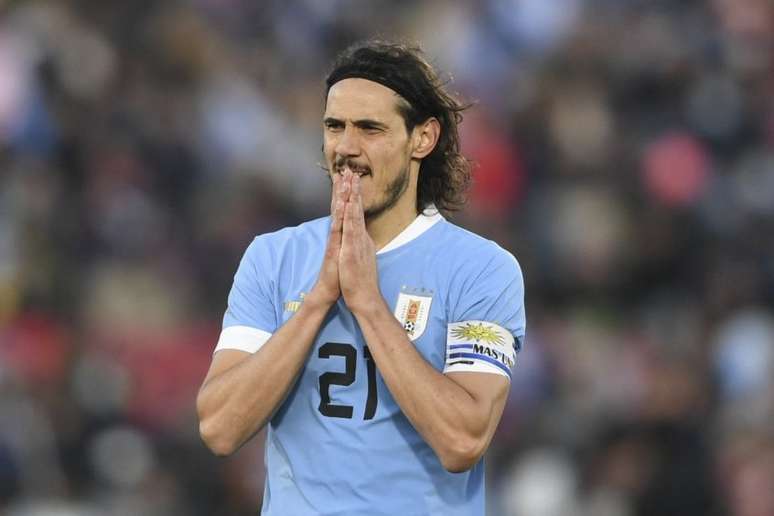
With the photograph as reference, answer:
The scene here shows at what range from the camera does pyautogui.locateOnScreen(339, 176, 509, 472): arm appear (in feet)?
13.1

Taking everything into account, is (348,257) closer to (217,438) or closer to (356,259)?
(356,259)

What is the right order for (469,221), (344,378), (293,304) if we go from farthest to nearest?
(469,221) < (293,304) < (344,378)

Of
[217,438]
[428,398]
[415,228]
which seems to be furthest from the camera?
[415,228]

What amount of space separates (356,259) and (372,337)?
0.23m

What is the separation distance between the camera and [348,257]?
4152 millimetres

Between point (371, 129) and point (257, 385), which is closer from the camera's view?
point (257, 385)

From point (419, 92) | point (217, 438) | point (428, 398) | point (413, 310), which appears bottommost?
point (217, 438)

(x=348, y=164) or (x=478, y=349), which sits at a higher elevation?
(x=348, y=164)

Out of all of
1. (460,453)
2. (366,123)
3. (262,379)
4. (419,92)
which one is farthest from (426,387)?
(419,92)

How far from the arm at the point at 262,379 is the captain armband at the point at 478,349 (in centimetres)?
33

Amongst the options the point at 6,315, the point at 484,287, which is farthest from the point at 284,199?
the point at 484,287

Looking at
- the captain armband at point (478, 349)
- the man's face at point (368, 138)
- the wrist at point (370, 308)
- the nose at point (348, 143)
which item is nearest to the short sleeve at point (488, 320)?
the captain armband at point (478, 349)

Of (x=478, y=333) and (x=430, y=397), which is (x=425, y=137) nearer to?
(x=478, y=333)

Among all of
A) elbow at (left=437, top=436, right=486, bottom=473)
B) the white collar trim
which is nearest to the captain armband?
elbow at (left=437, top=436, right=486, bottom=473)
